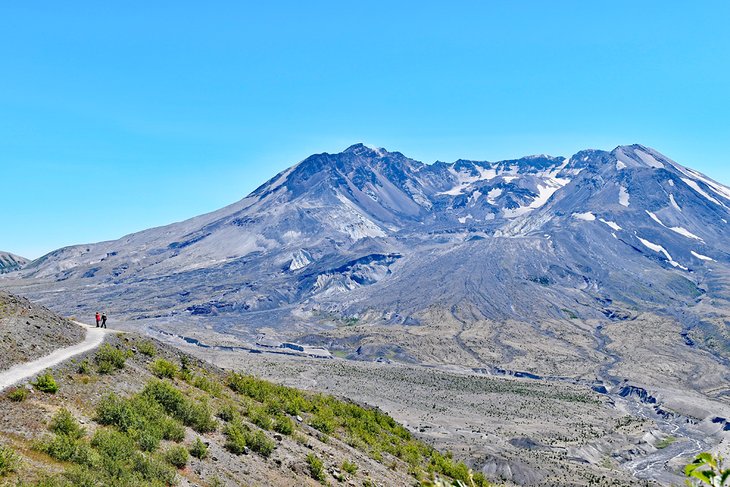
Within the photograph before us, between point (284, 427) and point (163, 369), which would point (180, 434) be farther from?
point (163, 369)

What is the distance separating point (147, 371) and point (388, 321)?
157 m

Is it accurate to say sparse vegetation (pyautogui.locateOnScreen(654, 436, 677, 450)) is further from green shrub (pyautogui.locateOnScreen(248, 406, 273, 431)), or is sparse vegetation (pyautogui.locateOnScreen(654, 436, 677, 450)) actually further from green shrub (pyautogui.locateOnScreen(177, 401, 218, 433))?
green shrub (pyautogui.locateOnScreen(177, 401, 218, 433))

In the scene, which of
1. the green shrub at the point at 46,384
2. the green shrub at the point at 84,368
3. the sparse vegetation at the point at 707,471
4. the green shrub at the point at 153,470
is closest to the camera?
the sparse vegetation at the point at 707,471

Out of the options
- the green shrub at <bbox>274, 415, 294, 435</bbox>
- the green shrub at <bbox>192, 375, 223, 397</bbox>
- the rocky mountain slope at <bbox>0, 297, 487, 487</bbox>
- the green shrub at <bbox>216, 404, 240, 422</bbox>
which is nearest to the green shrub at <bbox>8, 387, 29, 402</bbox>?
the rocky mountain slope at <bbox>0, 297, 487, 487</bbox>

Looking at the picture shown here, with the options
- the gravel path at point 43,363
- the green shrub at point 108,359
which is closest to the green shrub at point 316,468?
the green shrub at point 108,359

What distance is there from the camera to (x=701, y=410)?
94562 millimetres

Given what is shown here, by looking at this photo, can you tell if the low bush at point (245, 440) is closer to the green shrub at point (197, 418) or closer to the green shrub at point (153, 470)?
the green shrub at point (197, 418)

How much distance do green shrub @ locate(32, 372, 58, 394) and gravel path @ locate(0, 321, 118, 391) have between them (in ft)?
2.04

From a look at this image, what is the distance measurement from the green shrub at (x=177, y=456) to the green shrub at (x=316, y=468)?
200 inches

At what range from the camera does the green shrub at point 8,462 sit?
474 inches

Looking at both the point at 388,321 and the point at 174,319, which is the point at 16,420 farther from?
the point at 174,319

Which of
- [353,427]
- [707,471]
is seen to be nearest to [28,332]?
[353,427]

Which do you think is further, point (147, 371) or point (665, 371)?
point (665, 371)

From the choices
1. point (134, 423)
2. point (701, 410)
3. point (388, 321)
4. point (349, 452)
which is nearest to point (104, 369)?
point (134, 423)
